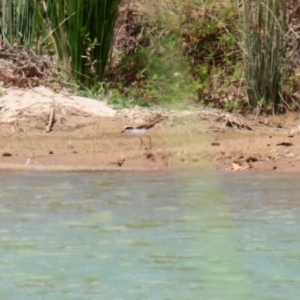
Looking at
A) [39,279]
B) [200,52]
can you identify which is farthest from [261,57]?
[39,279]

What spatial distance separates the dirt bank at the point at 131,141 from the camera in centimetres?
630

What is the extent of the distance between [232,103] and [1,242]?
3727 millimetres

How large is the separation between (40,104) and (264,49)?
5.50ft

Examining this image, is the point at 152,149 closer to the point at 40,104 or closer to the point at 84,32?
the point at 40,104

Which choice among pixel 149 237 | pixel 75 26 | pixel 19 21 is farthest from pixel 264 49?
pixel 149 237

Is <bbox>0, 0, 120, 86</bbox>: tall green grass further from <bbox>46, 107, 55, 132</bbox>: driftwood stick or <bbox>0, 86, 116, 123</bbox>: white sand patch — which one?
<bbox>46, 107, 55, 132</bbox>: driftwood stick

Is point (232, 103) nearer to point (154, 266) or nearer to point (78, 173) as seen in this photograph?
point (78, 173)

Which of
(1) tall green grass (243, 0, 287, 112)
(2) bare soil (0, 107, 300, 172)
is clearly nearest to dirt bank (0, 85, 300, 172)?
(2) bare soil (0, 107, 300, 172)

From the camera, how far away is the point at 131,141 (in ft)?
21.7

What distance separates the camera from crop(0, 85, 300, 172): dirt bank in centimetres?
630

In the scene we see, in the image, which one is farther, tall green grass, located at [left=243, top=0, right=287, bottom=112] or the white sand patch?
tall green grass, located at [left=243, top=0, right=287, bottom=112]

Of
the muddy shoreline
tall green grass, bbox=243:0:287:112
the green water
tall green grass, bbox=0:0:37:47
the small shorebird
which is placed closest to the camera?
the green water

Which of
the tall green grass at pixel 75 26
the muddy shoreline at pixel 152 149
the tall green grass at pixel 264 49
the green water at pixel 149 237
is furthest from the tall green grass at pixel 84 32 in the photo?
the green water at pixel 149 237

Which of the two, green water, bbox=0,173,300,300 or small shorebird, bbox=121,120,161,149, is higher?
green water, bbox=0,173,300,300
